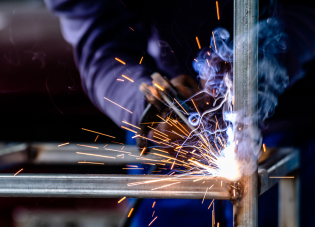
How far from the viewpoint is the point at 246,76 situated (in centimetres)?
45

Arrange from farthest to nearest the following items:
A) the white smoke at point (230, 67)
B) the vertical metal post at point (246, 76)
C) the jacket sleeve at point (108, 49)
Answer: the jacket sleeve at point (108, 49) < the white smoke at point (230, 67) < the vertical metal post at point (246, 76)

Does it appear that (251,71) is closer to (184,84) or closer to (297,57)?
(184,84)

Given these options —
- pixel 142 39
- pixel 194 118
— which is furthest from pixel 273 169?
pixel 142 39

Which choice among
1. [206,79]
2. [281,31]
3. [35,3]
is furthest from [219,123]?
[35,3]

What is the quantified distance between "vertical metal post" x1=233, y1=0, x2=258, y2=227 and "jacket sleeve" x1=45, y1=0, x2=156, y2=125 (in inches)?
17.6

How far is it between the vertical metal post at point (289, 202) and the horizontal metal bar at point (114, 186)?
60 cm

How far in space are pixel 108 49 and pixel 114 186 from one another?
2.16 feet

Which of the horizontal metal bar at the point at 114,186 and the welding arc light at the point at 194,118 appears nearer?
the horizontal metal bar at the point at 114,186

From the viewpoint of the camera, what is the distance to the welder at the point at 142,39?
0.87 metres

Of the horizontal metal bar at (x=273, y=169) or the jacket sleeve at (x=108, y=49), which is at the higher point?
the jacket sleeve at (x=108, y=49)

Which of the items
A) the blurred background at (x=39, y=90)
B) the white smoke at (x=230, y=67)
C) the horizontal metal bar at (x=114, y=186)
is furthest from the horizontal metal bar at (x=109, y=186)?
the blurred background at (x=39, y=90)

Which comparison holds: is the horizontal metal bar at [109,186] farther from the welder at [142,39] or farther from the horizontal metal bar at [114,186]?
the welder at [142,39]

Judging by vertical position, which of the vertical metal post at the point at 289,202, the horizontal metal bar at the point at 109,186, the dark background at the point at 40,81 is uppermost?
the dark background at the point at 40,81

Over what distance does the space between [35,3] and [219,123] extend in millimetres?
1015
